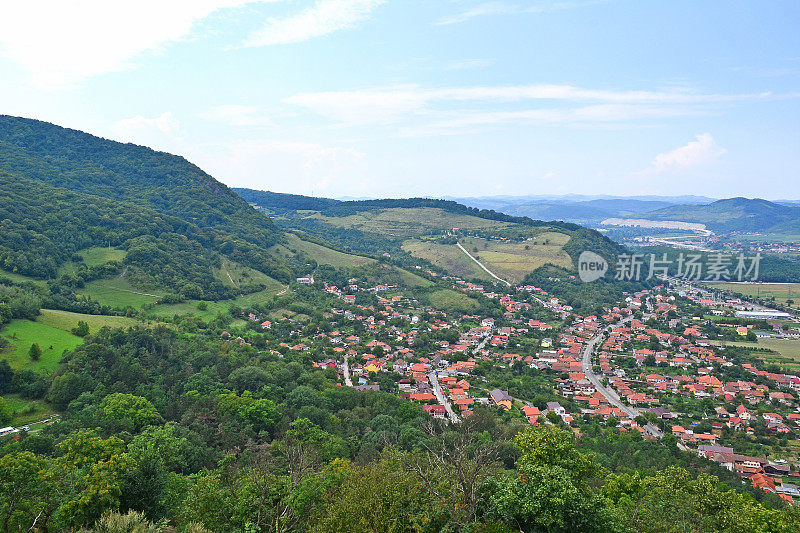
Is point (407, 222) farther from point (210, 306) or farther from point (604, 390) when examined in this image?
point (604, 390)

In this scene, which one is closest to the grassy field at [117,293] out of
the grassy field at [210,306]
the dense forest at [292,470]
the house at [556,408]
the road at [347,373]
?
the grassy field at [210,306]

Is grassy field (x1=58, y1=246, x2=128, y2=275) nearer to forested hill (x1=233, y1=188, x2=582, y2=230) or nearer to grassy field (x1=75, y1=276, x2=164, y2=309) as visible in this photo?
grassy field (x1=75, y1=276, x2=164, y2=309)

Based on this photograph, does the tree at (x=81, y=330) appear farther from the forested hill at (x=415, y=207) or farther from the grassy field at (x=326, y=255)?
the forested hill at (x=415, y=207)

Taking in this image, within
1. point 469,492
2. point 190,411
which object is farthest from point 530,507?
point 190,411

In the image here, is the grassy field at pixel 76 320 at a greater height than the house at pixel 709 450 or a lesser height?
greater

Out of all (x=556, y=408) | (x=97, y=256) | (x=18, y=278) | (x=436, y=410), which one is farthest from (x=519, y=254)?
(x=18, y=278)

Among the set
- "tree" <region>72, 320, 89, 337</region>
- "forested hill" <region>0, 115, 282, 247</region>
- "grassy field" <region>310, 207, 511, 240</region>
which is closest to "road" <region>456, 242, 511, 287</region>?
"grassy field" <region>310, 207, 511, 240</region>
